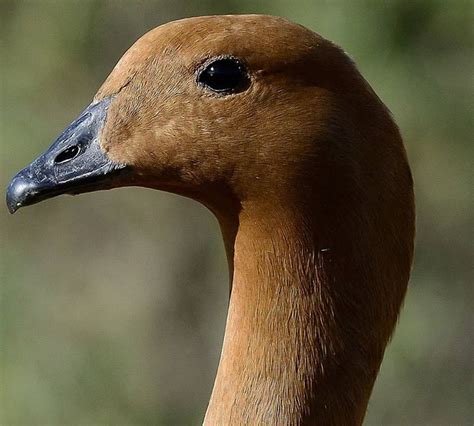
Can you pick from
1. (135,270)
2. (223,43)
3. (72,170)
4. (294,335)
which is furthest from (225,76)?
(135,270)

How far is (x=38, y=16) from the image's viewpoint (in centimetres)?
718

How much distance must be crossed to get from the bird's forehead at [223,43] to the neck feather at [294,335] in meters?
0.39

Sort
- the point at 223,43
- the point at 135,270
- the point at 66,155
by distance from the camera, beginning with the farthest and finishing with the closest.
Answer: the point at 135,270
the point at 66,155
the point at 223,43

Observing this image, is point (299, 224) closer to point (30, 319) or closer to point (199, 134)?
point (199, 134)

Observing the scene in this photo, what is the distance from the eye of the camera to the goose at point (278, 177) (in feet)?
9.23

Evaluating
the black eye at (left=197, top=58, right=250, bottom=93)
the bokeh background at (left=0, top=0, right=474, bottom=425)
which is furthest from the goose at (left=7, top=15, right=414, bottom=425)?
the bokeh background at (left=0, top=0, right=474, bottom=425)

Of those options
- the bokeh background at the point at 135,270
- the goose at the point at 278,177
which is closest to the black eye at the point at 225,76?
the goose at the point at 278,177

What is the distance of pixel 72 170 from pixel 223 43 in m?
0.50

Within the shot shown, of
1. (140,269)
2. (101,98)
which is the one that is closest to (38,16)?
(140,269)

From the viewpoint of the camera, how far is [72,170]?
289 centimetres

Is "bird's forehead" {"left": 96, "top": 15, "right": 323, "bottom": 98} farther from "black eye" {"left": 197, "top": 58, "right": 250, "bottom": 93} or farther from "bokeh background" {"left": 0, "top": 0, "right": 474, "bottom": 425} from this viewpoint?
"bokeh background" {"left": 0, "top": 0, "right": 474, "bottom": 425}

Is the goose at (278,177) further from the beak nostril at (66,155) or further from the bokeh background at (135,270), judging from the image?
the bokeh background at (135,270)

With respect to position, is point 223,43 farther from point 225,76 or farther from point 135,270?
point 135,270

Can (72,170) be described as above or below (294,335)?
above
